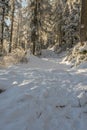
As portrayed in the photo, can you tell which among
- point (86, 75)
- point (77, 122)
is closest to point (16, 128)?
point (77, 122)

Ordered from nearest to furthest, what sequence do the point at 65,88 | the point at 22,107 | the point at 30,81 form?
1. the point at 22,107
2. the point at 65,88
3. the point at 30,81

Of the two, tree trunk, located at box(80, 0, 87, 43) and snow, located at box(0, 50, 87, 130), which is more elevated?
tree trunk, located at box(80, 0, 87, 43)

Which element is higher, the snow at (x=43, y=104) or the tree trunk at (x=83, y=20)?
the tree trunk at (x=83, y=20)

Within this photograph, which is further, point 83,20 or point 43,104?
point 83,20

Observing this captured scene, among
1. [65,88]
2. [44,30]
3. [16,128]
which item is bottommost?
[16,128]

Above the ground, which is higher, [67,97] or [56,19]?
[56,19]

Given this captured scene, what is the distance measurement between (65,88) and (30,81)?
121 centimetres

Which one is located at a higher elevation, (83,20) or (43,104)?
(83,20)

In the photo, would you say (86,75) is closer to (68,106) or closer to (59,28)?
(68,106)

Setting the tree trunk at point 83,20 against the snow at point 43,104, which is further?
the tree trunk at point 83,20

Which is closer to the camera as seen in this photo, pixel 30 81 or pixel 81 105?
pixel 81 105

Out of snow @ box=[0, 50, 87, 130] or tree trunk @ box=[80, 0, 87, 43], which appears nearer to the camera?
snow @ box=[0, 50, 87, 130]

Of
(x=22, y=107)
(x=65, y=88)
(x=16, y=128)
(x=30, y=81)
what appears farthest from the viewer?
(x=30, y=81)

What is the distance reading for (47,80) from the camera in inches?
302
